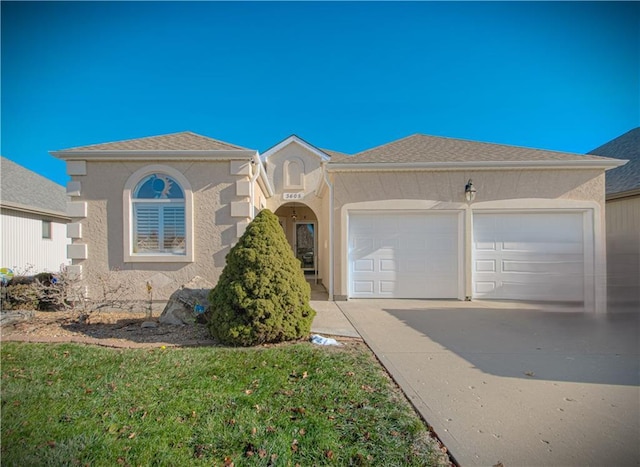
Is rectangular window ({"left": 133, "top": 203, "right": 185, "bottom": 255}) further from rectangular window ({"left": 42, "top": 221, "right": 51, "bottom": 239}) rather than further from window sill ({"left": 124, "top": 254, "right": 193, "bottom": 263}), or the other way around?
rectangular window ({"left": 42, "top": 221, "right": 51, "bottom": 239})

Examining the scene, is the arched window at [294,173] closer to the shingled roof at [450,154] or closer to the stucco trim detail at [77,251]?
the shingled roof at [450,154]

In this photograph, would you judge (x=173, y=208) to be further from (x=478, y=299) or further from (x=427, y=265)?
(x=478, y=299)

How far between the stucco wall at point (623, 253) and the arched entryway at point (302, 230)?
1020 cm

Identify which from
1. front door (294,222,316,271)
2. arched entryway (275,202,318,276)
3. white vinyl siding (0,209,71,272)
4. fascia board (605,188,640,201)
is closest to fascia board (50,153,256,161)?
white vinyl siding (0,209,71,272)

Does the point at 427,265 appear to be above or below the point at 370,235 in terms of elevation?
below

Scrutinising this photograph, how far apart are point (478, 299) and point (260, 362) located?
6.41 m

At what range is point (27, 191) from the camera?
13219mm

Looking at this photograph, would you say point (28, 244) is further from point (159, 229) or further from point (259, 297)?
point (259, 297)

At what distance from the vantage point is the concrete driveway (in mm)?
2367

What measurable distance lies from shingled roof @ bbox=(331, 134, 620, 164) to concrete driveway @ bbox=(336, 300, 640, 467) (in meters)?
4.00

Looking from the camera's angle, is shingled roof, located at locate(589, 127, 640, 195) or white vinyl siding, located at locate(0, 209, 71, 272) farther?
white vinyl siding, located at locate(0, 209, 71, 272)

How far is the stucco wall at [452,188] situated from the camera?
307 inches

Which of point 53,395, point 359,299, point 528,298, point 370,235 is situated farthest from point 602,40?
point 53,395

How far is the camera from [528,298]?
309 inches
